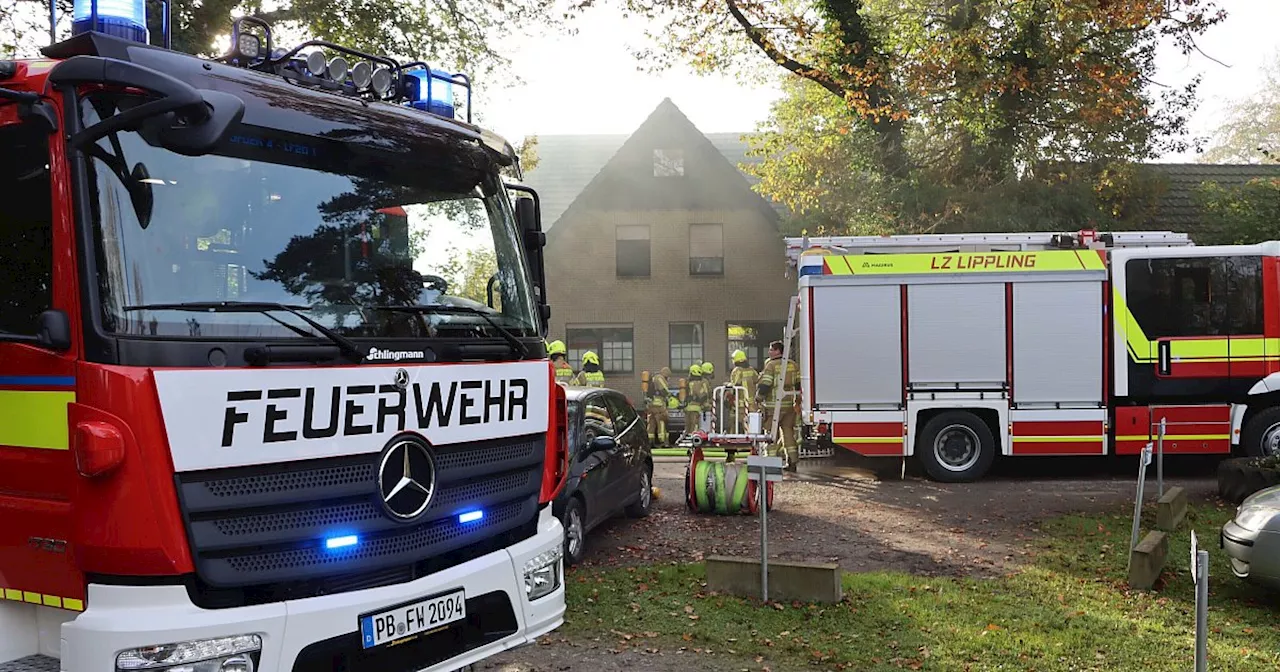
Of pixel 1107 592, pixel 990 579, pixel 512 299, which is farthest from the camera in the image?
pixel 990 579

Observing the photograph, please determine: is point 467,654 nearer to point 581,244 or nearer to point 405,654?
point 405,654

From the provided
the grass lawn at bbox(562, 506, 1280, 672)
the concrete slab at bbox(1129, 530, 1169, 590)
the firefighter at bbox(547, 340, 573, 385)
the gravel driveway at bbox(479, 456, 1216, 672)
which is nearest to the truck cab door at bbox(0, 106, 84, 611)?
the gravel driveway at bbox(479, 456, 1216, 672)

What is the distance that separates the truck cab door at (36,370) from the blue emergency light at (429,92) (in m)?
1.79

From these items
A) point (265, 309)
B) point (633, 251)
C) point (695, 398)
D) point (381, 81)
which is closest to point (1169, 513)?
point (381, 81)

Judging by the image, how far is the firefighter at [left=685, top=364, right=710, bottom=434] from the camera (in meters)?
18.3

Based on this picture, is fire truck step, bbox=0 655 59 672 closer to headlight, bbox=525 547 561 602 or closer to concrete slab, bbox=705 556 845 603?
headlight, bbox=525 547 561 602

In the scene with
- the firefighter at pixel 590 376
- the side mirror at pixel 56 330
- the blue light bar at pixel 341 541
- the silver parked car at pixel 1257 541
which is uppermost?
the side mirror at pixel 56 330

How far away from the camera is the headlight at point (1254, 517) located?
22.3 ft

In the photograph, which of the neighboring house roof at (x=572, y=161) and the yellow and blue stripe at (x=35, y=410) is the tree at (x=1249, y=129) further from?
the yellow and blue stripe at (x=35, y=410)

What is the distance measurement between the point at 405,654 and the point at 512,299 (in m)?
1.74

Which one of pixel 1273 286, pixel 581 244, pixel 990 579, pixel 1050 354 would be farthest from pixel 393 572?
pixel 581 244

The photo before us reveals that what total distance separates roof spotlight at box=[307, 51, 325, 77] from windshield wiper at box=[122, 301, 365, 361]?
117 centimetres

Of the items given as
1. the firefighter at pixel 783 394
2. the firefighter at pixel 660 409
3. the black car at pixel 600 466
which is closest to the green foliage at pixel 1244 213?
the firefighter at pixel 783 394

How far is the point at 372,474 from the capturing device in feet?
12.6
